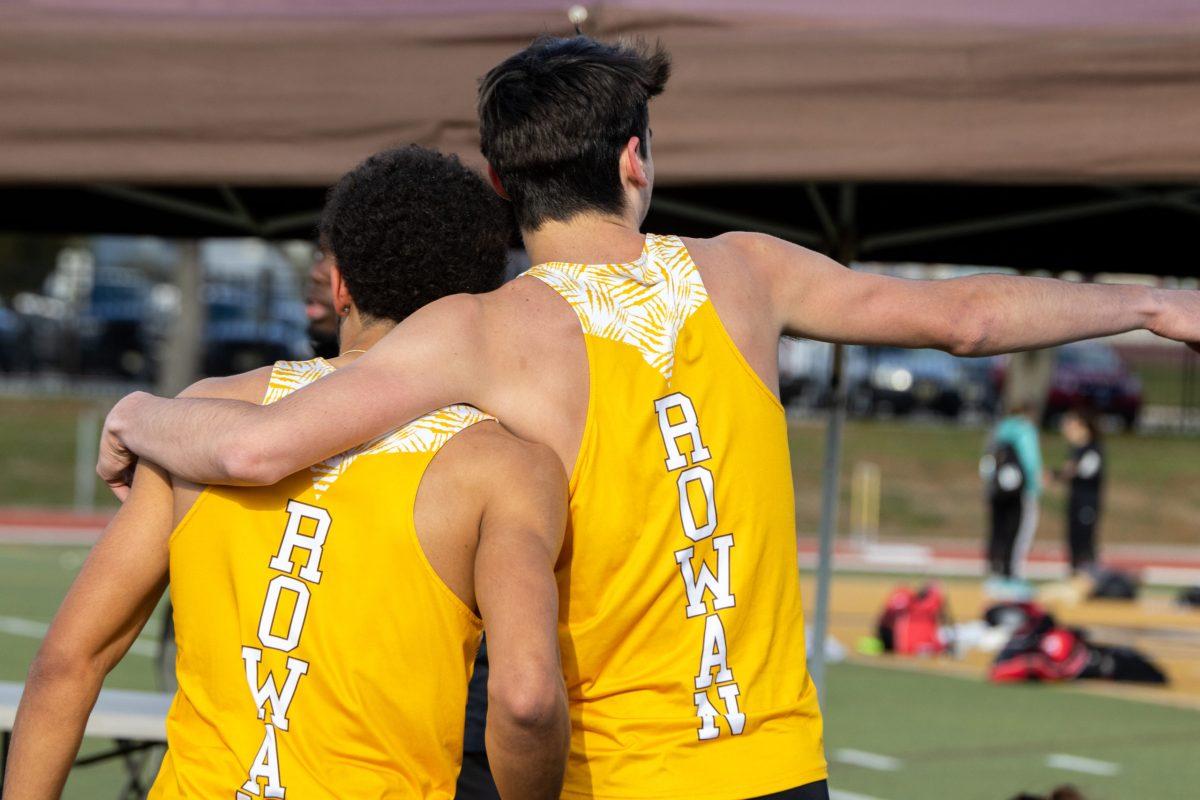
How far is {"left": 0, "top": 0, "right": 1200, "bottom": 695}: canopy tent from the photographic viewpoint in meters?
2.95

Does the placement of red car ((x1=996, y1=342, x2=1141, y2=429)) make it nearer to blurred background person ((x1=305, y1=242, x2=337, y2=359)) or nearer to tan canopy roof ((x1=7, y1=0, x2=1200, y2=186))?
blurred background person ((x1=305, y1=242, x2=337, y2=359))

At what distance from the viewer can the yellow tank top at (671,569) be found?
6.20ft

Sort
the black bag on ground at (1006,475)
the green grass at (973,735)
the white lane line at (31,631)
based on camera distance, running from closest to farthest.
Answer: the green grass at (973,735)
the white lane line at (31,631)
the black bag on ground at (1006,475)

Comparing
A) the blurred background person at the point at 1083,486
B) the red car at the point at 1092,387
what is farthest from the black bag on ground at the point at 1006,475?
the red car at the point at 1092,387

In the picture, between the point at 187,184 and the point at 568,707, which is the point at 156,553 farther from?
the point at 187,184

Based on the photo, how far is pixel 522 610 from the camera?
1730 mm

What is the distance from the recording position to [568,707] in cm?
184

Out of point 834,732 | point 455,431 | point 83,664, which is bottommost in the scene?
point 834,732

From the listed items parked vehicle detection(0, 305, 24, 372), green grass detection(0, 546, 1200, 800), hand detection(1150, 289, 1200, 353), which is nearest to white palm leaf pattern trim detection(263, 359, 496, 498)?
hand detection(1150, 289, 1200, 353)

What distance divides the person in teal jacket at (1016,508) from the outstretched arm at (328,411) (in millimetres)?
12340

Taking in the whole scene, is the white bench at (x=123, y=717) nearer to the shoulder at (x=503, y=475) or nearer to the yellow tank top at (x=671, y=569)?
the yellow tank top at (x=671, y=569)

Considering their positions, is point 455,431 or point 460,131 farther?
point 460,131

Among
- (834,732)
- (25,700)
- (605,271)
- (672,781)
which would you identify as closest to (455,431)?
(605,271)

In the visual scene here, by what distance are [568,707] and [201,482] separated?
0.53 meters
